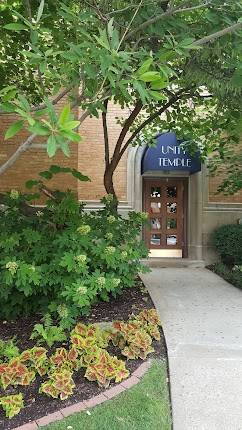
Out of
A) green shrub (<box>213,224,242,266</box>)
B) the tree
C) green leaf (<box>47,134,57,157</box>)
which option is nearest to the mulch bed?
the tree

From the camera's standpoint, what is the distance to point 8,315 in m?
5.65

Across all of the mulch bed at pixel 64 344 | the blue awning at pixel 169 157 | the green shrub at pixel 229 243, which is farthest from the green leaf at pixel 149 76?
the blue awning at pixel 169 157

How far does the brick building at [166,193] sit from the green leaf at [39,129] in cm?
918

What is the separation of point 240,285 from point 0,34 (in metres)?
5.84

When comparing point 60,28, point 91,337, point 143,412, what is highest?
point 60,28

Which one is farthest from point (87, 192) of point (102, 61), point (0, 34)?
point (102, 61)

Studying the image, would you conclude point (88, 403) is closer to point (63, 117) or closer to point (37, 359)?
point (37, 359)

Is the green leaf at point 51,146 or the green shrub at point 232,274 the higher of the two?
the green leaf at point 51,146

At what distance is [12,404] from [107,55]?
265 centimetres

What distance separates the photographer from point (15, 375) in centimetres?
378

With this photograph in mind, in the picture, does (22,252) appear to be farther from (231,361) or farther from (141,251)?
(231,361)

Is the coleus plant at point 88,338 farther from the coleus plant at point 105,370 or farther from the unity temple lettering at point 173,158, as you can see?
the unity temple lettering at point 173,158

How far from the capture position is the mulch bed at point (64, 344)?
3420 millimetres

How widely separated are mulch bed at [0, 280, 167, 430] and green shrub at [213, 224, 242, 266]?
12.6 feet
